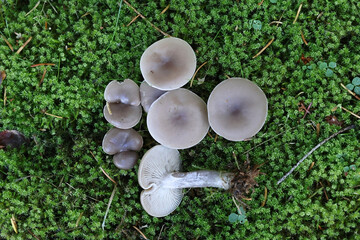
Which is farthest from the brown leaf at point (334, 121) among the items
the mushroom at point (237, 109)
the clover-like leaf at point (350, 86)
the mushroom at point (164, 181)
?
the mushroom at point (164, 181)

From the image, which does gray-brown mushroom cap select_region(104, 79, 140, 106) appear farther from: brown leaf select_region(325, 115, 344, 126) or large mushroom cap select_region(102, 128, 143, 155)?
brown leaf select_region(325, 115, 344, 126)

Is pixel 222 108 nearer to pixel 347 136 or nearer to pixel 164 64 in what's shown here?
pixel 164 64

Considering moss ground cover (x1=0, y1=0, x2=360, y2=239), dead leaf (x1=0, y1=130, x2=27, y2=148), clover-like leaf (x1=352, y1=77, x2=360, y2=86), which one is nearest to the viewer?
moss ground cover (x1=0, y1=0, x2=360, y2=239)

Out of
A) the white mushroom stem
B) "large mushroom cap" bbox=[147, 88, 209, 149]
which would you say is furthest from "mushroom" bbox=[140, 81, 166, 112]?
the white mushroom stem

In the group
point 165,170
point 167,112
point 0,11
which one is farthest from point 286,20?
point 0,11

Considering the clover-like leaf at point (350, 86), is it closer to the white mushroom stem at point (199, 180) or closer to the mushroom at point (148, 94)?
the white mushroom stem at point (199, 180)

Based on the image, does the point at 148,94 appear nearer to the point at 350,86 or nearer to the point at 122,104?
the point at 122,104
